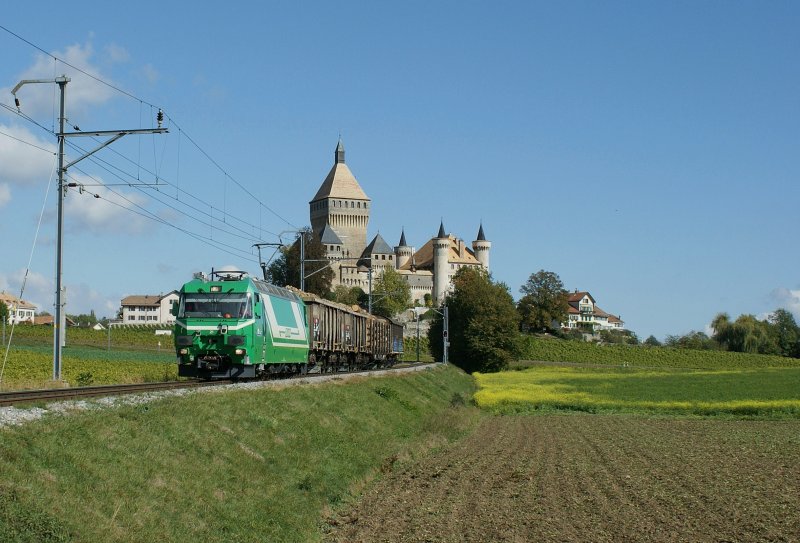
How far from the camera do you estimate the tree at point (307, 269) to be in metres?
137

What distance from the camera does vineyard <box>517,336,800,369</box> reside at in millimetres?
123750

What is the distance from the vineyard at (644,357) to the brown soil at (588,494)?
9417 centimetres

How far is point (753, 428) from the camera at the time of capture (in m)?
38.0

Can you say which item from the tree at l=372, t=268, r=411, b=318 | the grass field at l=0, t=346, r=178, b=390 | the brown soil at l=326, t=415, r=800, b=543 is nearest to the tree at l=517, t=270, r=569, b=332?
the tree at l=372, t=268, r=411, b=318

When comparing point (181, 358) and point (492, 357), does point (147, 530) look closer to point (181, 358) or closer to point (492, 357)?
point (181, 358)

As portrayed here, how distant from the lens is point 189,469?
14750mm

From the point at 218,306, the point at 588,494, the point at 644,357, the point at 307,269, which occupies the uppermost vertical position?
the point at 307,269

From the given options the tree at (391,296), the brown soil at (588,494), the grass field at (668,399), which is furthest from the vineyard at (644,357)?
the brown soil at (588,494)

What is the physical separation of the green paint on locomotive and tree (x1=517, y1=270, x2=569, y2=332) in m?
142

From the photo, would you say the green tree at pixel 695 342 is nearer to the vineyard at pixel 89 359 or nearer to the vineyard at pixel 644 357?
the vineyard at pixel 644 357

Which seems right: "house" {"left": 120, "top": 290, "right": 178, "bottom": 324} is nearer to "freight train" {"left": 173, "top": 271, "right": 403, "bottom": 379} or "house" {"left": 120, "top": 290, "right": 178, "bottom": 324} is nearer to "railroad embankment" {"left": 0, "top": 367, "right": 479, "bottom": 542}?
"freight train" {"left": 173, "top": 271, "right": 403, "bottom": 379}

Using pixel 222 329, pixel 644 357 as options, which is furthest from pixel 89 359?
pixel 644 357

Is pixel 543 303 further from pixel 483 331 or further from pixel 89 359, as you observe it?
pixel 89 359

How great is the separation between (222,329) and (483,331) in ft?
235
